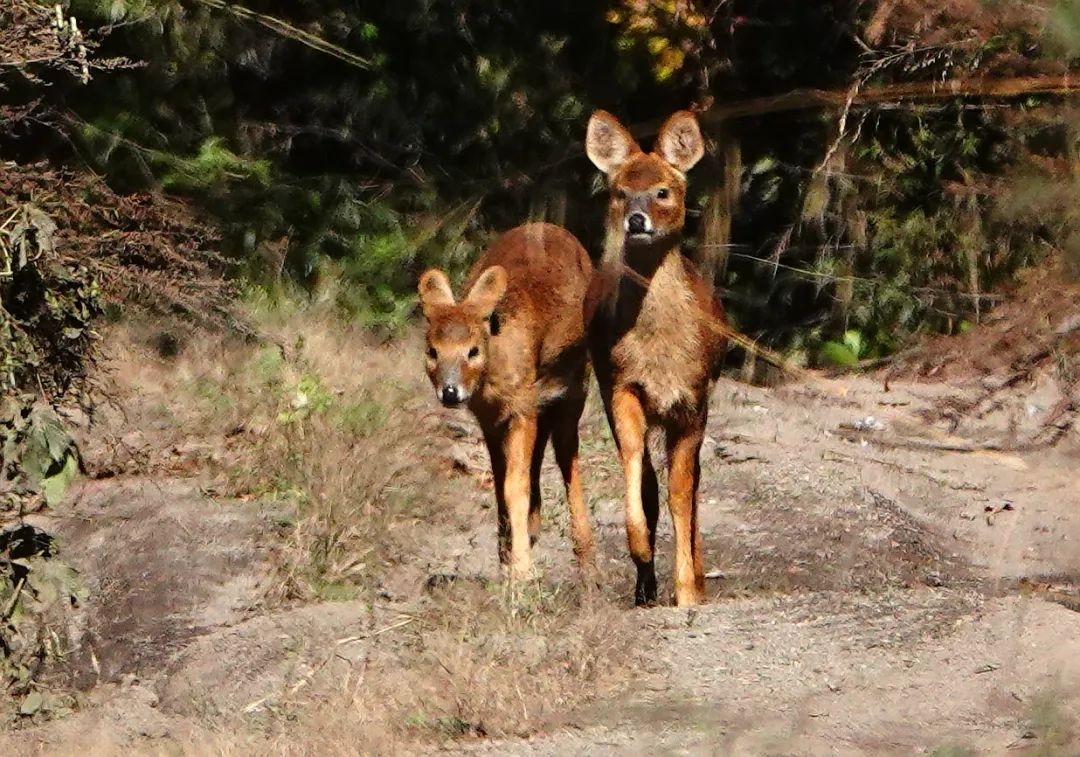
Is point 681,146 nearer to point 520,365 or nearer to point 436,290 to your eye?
point 520,365

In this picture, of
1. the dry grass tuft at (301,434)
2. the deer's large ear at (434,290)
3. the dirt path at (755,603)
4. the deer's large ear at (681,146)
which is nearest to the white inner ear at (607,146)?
the deer's large ear at (681,146)

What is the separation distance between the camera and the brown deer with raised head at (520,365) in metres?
9.75

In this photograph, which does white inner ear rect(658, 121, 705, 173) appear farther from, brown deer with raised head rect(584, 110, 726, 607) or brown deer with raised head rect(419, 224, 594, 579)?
brown deer with raised head rect(419, 224, 594, 579)

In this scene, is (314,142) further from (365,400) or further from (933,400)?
(933,400)

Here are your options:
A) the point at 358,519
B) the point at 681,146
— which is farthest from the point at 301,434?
the point at 681,146

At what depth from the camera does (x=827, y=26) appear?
6520 millimetres

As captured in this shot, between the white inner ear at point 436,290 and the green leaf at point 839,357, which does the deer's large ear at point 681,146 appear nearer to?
the green leaf at point 839,357

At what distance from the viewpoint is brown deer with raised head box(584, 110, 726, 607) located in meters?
8.96

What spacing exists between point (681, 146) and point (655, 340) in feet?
3.50

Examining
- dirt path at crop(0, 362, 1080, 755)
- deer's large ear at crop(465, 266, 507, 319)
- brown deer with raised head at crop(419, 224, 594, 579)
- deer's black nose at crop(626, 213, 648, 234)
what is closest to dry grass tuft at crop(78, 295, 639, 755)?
dirt path at crop(0, 362, 1080, 755)

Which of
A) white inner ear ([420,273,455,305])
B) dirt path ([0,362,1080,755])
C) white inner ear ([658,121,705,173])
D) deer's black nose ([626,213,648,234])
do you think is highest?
white inner ear ([658,121,705,173])

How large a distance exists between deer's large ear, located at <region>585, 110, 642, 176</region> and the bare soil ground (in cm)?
172

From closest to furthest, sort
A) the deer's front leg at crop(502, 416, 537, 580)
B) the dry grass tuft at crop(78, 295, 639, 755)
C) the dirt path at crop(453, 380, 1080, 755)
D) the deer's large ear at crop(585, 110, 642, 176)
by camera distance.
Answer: the dirt path at crop(453, 380, 1080, 755), the dry grass tuft at crop(78, 295, 639, 755), the deer's large ear at crop(585, 110, 642, 176), the deer's front leg at crop(502, 416, 537, 580)

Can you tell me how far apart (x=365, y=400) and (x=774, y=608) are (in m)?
4.61
